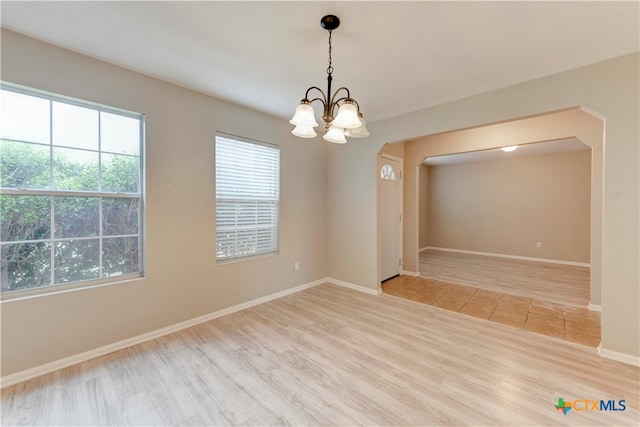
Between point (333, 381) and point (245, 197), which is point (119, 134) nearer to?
point (245, 197)

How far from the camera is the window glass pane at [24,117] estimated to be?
1.92 meters

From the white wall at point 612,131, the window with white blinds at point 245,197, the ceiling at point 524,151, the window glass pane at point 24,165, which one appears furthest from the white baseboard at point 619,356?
the window glass pane at point 24,165

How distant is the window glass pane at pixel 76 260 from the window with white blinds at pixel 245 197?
44.1 inches

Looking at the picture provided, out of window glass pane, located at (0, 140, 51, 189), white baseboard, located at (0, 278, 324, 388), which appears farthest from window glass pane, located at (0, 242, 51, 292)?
white baseboard, located at (0, 278, 324, 388)

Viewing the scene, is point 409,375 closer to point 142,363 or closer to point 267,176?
point 142,363

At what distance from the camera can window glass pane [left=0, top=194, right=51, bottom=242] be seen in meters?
1.92

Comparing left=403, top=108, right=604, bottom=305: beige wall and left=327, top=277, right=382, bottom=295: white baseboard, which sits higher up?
left=403, top=108, right=604, bottom=305: beige wall

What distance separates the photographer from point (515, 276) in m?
4.77

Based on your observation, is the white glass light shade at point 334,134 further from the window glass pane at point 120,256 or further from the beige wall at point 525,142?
the window glass pane at point 120,256

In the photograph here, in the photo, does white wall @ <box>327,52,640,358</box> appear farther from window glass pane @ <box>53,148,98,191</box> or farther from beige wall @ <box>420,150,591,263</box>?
beige wall @ <box>420,150,591,263</box>

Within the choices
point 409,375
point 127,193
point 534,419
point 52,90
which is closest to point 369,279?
point 409,375

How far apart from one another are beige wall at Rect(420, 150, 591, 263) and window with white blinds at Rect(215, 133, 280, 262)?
5.28 metres

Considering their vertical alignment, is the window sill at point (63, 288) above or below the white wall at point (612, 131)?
below

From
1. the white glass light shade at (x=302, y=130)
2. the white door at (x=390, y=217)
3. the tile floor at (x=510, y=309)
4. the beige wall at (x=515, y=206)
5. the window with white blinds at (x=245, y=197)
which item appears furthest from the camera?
the beige wall at (x=515, y=206)
